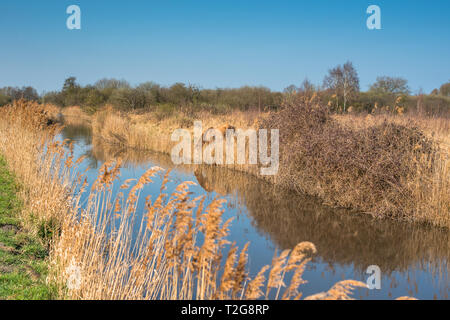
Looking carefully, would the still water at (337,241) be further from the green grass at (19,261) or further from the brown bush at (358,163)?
the green grass at (19,261)

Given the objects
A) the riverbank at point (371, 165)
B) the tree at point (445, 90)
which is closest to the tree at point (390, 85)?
the tree at point (445, 90)

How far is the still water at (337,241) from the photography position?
209 inches

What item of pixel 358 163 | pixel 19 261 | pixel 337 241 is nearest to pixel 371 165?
pixel 358 163

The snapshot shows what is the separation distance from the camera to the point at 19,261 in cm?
478

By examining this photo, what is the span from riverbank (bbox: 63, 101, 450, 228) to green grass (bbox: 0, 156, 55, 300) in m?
6.23

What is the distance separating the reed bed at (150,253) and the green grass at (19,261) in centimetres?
16

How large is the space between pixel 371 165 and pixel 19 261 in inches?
267

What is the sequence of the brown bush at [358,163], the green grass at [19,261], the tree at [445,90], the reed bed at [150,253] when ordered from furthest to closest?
1. the tree at [445,90]
2. the brown bush at [358,163]
3. the green grass at [19,261]
4. the reed bed at [150,253]

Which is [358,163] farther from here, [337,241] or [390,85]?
[390,85]

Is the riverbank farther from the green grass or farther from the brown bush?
the green grass

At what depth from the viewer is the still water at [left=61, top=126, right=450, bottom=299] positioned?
5309mm
